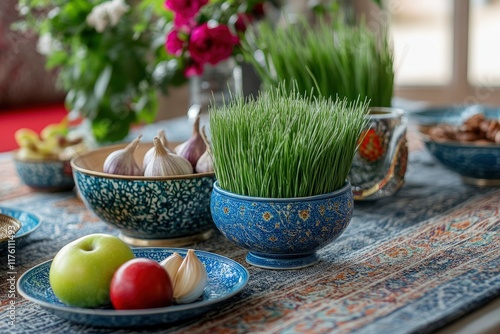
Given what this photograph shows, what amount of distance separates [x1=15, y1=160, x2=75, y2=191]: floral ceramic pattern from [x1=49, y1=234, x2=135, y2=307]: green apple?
0.53 meters

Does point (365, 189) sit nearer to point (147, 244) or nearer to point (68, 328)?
point (147, 244)

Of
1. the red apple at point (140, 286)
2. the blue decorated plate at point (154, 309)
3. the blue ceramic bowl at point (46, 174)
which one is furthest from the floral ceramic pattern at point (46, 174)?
the red apple at point (140, 286)

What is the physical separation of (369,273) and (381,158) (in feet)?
1.00

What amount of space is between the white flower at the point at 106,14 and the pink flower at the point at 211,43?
18cm

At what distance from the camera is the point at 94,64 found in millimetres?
1479

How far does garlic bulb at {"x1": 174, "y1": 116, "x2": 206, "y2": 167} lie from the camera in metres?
0.96

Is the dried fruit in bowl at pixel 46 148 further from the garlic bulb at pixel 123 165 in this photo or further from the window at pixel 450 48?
the window at pixel 450 48

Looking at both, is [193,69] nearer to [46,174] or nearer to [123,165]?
[46,174]

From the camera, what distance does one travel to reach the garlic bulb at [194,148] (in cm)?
96

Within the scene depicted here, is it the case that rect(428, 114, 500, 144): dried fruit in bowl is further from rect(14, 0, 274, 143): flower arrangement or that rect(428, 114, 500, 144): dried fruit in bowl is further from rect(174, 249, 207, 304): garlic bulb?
rect(174, 249, 207, 304): garlic bulb

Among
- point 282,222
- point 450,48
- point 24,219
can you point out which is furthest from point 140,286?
point 450,48

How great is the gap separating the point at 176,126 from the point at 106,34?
38 centimetres

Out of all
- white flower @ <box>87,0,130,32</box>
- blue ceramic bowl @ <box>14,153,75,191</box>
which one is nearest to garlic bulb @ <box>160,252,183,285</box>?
blue ceramic bowl @ <box>14,153,75,191</box>

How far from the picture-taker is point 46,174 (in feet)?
3.95
